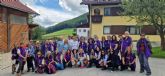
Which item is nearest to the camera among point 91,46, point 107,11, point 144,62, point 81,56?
point 144,62

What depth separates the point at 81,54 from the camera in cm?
1941

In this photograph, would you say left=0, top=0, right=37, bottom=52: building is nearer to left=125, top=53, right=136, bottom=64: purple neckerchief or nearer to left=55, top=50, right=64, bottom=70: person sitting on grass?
left=55, top=50, right=64, bottom=70: person sitting on grass

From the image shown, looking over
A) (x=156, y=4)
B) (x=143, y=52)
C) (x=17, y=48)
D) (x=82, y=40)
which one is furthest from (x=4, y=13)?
(x=143, y=52)

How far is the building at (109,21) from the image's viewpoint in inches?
1736

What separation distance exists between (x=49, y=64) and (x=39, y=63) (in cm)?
49

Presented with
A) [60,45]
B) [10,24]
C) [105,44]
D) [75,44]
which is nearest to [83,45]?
[75,44]

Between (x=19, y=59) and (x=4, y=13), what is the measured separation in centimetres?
1865

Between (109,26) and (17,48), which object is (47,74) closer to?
(17,48)

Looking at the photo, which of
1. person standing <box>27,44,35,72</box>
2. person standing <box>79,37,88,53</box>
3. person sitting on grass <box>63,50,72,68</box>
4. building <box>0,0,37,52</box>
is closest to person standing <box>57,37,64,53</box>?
person sitting on grass <box>63,50,72,68</box>

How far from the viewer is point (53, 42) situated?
797 inches

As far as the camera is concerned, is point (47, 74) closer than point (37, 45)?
Yes

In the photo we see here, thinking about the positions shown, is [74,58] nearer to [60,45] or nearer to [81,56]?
[81,56]

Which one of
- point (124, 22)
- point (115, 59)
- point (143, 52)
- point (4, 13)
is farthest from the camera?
point (124, 22)

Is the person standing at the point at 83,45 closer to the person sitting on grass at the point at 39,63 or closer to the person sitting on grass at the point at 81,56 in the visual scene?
the person sitting on grass at the point at 81,56
